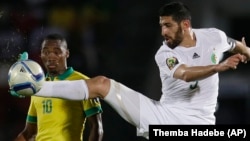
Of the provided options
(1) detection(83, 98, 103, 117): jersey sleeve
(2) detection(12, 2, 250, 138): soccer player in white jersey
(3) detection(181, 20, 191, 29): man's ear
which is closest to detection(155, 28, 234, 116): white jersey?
(2) detection(12, 2, 250, 138): soccer player in white jersey

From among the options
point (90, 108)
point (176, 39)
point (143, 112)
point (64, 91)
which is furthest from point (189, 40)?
point (64, 91)

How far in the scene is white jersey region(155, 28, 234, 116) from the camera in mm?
4219

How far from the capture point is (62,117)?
4.00 m

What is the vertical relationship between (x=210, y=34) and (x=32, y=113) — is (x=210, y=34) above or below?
above

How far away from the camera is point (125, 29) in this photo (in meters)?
7.17

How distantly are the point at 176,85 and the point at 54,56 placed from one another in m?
0.84

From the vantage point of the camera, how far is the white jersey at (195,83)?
13.8 feet

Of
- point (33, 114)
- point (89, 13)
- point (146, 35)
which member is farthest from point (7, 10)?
point (33, 114)

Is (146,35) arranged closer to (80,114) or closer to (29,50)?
(29,50)

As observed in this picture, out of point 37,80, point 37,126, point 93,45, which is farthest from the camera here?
point 93,45

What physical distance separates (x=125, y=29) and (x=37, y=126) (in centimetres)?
313

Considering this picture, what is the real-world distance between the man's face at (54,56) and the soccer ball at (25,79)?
8.8 inches

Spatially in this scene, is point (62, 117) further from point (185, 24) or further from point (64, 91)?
point (185, 24)

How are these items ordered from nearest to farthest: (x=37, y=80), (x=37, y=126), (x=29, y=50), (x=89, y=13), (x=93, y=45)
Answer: (x=37, y=80) < (x=37, y=126) < (x=29, y=50) < (x=93, y=45) < (x=89, y=13)
